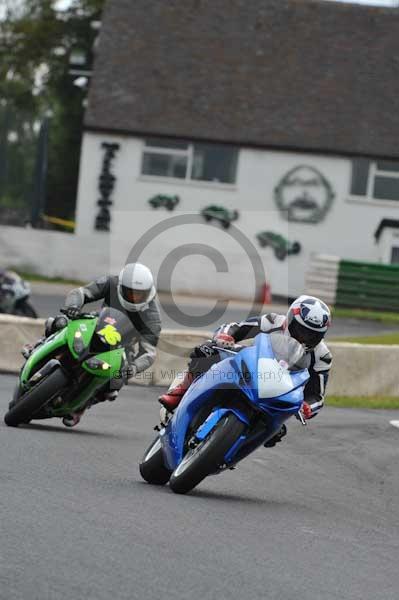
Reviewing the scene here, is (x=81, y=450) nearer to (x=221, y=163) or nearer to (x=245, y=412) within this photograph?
(x=245, y=412)

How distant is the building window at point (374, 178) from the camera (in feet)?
130

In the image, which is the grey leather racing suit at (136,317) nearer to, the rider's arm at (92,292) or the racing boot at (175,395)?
the rider's arm at (92,292)

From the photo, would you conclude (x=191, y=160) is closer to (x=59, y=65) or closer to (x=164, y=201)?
(x=164, y=201)

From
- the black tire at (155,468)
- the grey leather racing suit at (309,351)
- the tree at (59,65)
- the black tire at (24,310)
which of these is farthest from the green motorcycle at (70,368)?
the tree at (59,65)

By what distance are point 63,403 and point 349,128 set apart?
28.8 meters

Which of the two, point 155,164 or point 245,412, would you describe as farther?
point 155,164

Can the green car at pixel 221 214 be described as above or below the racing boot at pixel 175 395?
Answer: above

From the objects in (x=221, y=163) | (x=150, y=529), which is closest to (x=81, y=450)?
(x=150, y=529)

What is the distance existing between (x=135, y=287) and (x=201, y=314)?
65.1 feet

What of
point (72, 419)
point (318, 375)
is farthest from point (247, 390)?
point (72, 419)

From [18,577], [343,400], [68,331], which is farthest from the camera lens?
[343,400]

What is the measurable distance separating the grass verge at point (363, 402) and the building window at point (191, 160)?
22468 millimetres

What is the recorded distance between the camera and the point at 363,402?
17156mm

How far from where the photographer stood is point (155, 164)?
3997 cm
